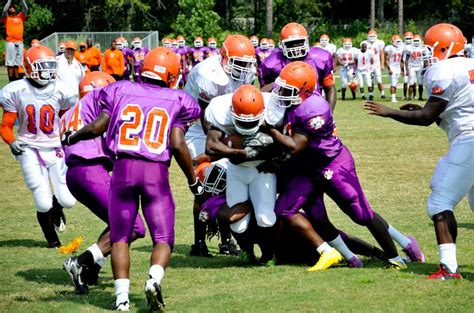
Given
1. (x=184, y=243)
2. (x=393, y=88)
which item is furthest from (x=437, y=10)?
(x=184, y=243)

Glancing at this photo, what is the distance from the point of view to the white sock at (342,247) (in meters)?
7.52

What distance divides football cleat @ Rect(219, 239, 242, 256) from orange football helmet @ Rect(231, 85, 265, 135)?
175cm

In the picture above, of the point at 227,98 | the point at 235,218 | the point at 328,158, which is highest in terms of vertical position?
the point at 227,98

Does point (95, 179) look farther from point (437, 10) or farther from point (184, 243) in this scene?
point (437, 10)

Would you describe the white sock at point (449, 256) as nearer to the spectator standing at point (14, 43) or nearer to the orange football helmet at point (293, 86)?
the orange football helmet at point (293, 86)

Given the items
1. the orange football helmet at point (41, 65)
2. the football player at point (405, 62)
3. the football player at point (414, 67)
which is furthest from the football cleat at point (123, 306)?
the football player at point (405, 62)

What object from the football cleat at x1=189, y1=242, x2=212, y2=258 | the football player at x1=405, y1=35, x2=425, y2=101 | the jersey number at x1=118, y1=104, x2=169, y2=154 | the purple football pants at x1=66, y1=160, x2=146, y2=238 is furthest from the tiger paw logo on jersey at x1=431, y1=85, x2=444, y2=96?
the football player at x1=405, y1=35, x2=425, y2=101

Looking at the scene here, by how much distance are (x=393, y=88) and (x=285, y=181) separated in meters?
18.2

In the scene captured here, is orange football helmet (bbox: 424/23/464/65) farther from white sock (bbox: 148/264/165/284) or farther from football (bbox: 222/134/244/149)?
white sock (bbox: 148/264/165/284)

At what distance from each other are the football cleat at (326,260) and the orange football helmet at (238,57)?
6.98 ft

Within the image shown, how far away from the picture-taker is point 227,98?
297 inches

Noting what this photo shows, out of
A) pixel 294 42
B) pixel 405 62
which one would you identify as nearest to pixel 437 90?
pixel 294 42

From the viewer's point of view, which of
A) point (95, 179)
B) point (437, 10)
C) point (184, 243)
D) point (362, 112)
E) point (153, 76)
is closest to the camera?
point (153, 76)

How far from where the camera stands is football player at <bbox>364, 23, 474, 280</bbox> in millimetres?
6570
